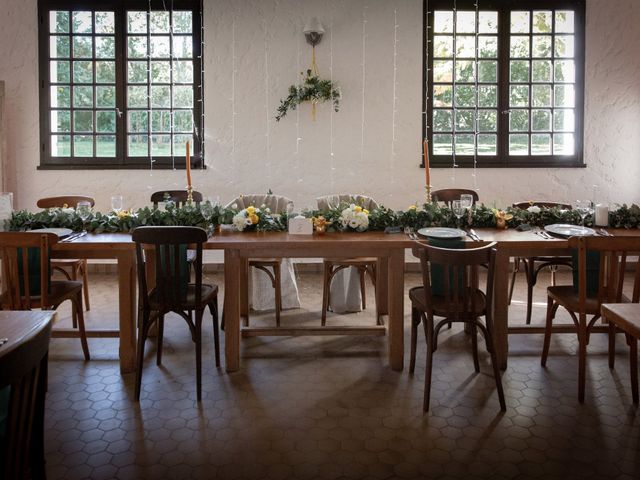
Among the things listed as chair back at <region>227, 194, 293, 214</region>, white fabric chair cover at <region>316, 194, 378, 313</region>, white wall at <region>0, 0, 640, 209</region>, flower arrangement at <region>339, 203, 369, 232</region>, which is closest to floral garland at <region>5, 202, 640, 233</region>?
flower arrangement at <region>339, 203, 369, 232</region>

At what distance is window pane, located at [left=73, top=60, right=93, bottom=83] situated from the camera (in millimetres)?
6379

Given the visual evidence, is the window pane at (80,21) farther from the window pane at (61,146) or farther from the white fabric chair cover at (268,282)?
the white fabric chair cover at (268,282)

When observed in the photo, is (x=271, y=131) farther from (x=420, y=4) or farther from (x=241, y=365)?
(x=241, y=365)

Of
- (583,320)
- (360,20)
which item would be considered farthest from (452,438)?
(360,20)

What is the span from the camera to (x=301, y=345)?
13.6ft

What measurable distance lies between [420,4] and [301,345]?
12.9ft

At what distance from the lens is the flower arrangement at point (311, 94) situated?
6285mm

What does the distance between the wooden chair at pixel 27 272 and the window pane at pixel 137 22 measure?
138 inches

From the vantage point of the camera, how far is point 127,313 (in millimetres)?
3643

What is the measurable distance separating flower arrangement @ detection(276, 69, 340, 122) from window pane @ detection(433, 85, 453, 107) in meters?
1.00

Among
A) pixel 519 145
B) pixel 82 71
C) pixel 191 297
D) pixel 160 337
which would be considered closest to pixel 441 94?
pixel 519 145

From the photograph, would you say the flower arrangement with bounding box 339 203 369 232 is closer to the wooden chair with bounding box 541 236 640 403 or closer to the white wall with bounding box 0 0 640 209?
the wooden chair with bounding box 541 236 640 403

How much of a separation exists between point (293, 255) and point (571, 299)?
61.3 inches

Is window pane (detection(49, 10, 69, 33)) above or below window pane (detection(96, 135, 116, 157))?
above
